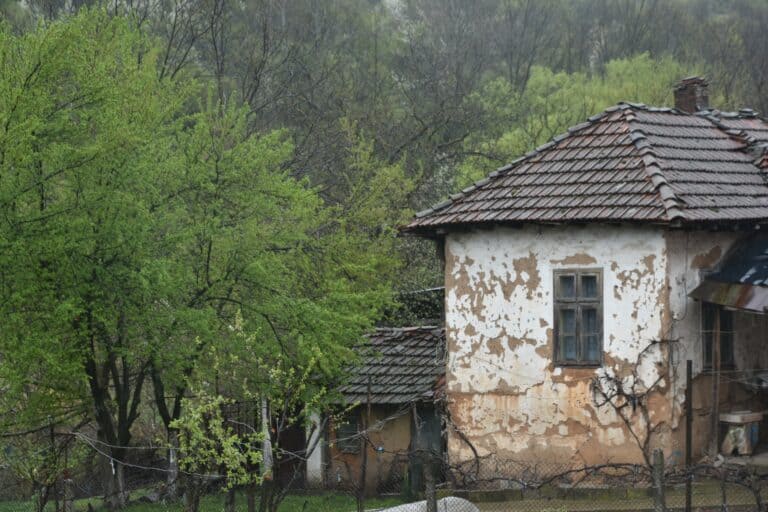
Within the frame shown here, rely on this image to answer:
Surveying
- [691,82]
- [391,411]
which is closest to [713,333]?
[691,82]

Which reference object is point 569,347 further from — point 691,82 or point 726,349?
point 691,82

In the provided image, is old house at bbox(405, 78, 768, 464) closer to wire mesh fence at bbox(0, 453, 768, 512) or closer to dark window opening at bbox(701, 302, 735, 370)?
dark window opening at bbox(701, 302, 735, 370)

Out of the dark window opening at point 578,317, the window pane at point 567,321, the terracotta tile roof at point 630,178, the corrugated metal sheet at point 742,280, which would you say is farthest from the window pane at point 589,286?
the corrugated metal sheet at point 742,280

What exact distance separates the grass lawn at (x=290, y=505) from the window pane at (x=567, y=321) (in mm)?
5000

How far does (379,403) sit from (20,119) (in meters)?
9.52

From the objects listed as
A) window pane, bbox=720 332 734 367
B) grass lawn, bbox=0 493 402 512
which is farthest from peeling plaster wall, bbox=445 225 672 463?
grass lawn, bbox=0 493 402 512

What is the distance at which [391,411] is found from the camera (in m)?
22.2

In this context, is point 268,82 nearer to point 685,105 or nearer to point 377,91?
point 377,91

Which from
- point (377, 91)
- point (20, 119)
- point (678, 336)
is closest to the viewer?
point (20, 119)

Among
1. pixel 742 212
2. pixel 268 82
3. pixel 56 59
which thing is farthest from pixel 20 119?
pixel 268 82

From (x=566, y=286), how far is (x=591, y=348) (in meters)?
1.03

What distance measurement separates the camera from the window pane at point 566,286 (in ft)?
55.9

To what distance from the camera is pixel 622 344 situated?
54.3 ft

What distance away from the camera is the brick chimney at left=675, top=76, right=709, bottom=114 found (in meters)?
20.9
